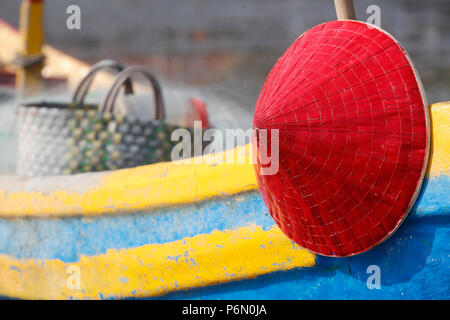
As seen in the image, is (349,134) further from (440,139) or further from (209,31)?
(209,31)

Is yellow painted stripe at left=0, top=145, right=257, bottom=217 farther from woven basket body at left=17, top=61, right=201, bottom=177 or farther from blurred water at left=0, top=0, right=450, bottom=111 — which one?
blurred water at left=0, top=0, right=450, bottom=111

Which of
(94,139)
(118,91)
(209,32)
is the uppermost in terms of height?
(209,32)

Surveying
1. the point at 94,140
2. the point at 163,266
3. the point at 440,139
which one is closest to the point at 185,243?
the point at 163,266

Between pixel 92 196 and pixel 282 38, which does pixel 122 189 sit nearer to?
pixel 92 196

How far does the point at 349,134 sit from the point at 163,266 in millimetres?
417

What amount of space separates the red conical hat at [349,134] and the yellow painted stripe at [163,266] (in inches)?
4.3

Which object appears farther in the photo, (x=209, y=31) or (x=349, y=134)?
(x=209, y=31)

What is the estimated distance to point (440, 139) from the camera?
61 centimetres

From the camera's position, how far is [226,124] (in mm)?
1533

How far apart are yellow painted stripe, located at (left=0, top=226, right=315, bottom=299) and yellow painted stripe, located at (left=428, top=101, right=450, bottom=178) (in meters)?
0.23

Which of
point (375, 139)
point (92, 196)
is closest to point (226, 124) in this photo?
point (92, 196)

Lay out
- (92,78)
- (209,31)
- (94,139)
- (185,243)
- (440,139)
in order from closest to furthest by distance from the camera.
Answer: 1. (440,139)
2. (185,243)
3. (94,139)
4. (92,78)
5. (209,31)

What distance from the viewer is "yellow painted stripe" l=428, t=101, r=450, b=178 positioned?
1.99 ft
